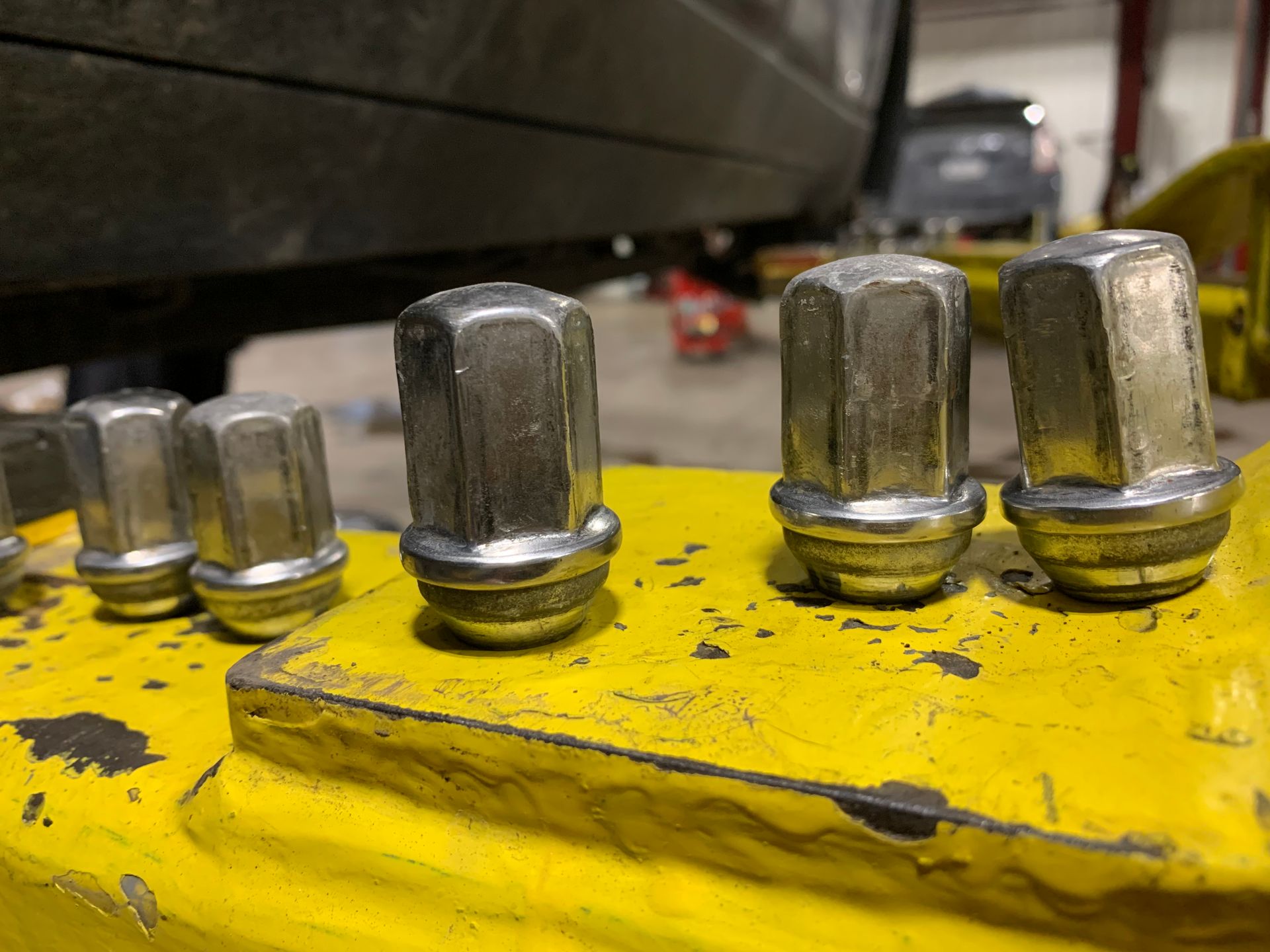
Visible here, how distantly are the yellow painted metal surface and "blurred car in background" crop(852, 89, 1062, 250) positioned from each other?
4.20 metres

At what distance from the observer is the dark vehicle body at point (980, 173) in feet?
14.7

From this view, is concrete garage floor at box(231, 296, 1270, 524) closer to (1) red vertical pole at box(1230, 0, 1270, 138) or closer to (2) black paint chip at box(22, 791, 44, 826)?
(2) black paint chip at box(22, 791, 44, 826)

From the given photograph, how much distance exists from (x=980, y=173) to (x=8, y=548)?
15.7ft

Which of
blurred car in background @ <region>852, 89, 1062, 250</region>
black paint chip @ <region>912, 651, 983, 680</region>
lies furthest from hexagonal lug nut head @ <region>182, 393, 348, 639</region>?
blurred car in background @ <region>852, 89, 1062, 250</region>

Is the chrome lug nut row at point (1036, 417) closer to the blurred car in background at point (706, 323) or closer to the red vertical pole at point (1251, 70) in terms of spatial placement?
the blurred car in background at point (706, 323)

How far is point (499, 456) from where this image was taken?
42 centimetres

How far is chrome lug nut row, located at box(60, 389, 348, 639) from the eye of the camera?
541 millimetres

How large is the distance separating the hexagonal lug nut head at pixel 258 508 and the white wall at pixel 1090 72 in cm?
798

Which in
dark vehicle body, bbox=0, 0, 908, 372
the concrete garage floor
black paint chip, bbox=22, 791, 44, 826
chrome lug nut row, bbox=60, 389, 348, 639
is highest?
dark vehicle body, bbox=0, 0, 908, 372

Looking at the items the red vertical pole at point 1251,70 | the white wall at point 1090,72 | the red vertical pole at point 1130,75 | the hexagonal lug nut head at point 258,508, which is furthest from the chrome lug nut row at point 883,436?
the white wall at point 1090,72

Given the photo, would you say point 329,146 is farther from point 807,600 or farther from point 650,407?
point 650,407

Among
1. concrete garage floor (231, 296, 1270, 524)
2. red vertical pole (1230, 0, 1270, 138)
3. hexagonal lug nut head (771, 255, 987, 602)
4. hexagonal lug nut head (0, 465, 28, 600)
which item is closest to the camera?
hexagonal lug nut head (771, 255, 987, 602)

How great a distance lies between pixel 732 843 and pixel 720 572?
0.68 ft

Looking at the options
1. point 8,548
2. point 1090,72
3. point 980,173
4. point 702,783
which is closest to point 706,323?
point 980,173
